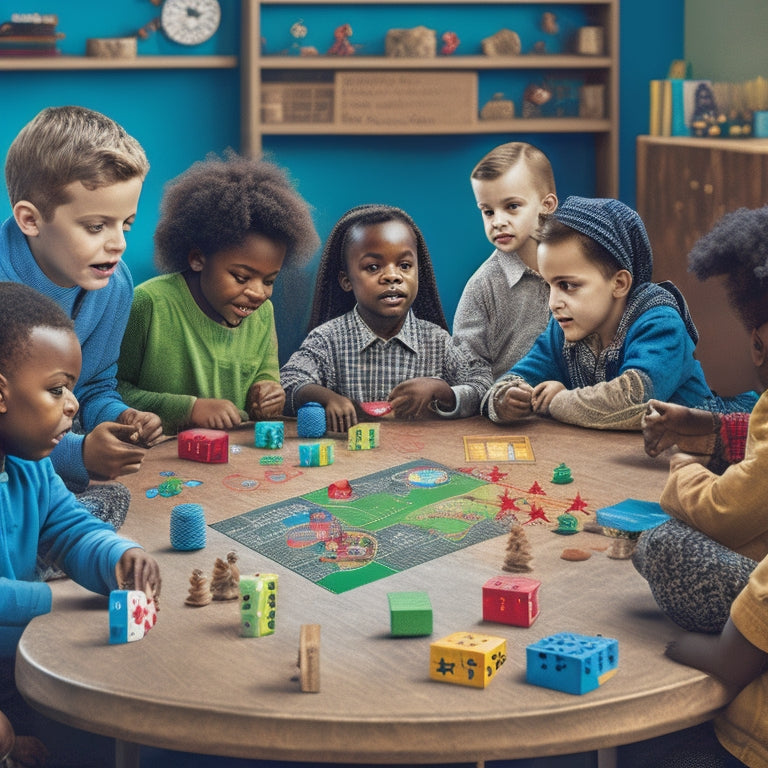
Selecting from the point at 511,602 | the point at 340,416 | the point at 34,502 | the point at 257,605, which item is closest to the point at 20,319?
the point at 34,502

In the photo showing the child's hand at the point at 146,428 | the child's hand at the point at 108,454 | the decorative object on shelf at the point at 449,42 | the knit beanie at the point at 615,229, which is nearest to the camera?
the child's hand at the point at 108,454

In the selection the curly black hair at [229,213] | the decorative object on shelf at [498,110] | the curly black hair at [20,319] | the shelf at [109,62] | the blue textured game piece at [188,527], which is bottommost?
the blue textured game piece at [188,527]

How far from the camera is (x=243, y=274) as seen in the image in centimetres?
246

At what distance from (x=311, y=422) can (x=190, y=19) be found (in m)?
2.67

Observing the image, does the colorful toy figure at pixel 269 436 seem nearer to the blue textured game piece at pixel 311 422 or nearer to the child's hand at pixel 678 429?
the blue textured game piece at pixel 311 422

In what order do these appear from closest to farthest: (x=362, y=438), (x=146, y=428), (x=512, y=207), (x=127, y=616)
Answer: (x=127, y=616)
(x=146, y=428)
(x=362, y=438)
(x=512, y=207)

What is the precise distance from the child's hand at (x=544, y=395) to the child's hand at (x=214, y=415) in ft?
2.04

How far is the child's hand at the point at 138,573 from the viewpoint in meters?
1.54

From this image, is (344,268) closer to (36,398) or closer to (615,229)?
(615,229)

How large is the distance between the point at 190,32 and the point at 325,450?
2851mm

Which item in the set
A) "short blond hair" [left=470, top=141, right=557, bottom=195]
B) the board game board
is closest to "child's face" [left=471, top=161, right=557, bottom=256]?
"short blond hair" [left=470, top=141, right=557, bottom=195]

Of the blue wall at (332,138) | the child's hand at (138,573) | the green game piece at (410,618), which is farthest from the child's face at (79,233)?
the blue wall at (332,138)

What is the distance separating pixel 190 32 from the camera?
4.49 meters

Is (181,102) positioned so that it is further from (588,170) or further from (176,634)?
(176,634)
